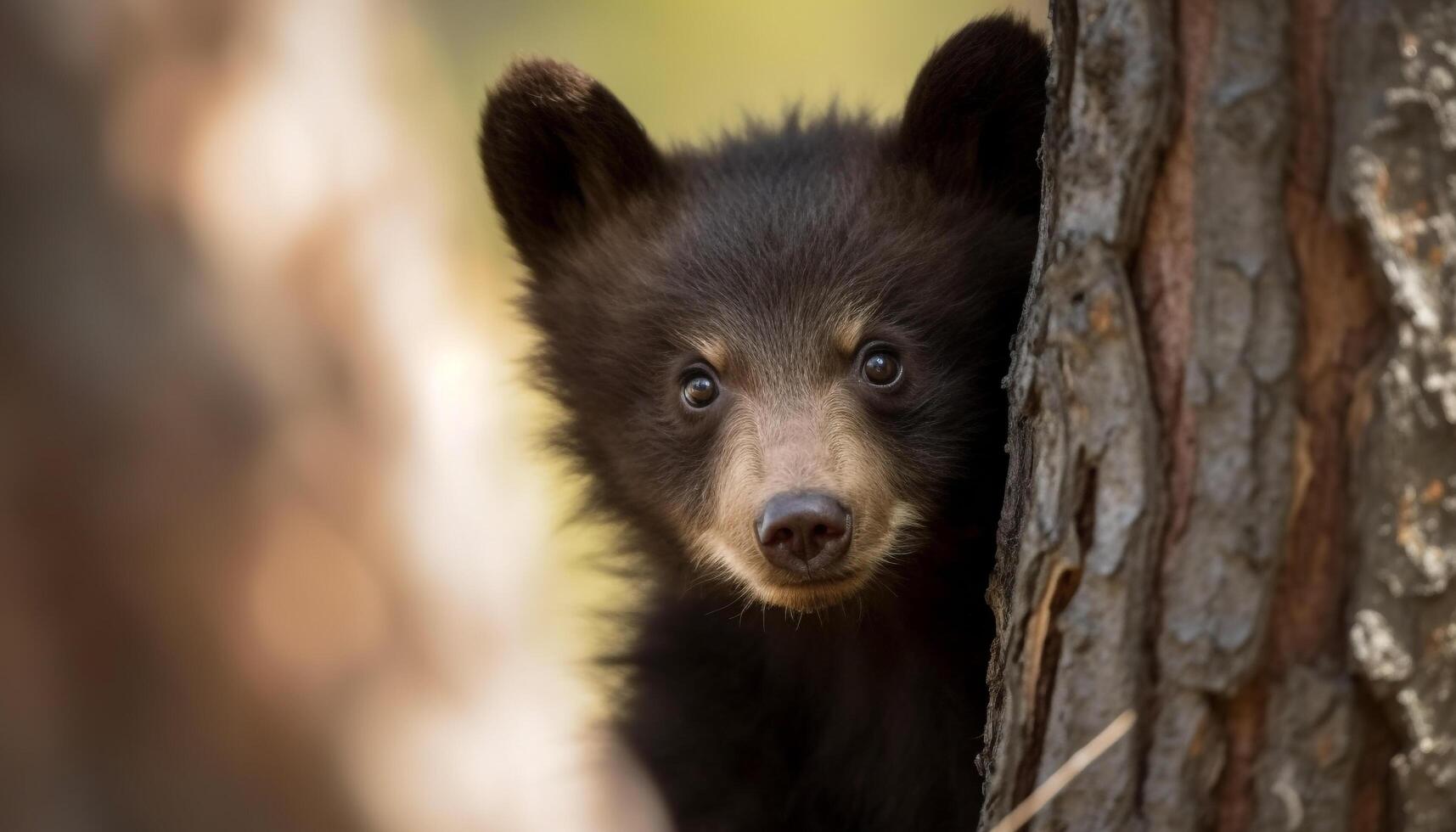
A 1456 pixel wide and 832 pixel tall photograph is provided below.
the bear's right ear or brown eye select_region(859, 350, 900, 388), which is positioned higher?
the bear's right ear

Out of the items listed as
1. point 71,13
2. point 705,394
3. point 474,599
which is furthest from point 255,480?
point 705,394

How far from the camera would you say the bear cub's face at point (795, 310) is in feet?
14.6

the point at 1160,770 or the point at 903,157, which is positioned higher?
the point at 903,157

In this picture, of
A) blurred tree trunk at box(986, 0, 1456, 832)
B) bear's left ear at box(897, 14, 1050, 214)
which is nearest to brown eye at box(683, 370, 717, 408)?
bear's left ear at box(897, 14, 1050, 214)

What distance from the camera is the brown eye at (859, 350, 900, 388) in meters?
4.63

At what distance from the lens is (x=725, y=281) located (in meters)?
4.79

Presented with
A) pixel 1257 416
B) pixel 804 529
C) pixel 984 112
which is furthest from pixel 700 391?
pixel 1257 416

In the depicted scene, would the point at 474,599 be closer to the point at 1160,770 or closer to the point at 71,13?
the point at 71,13

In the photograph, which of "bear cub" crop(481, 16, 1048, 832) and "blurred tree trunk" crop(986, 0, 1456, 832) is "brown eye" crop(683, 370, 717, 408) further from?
"blurred tree trunk" crop(986, 0, 1456, 832)

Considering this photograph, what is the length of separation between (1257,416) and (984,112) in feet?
7.52

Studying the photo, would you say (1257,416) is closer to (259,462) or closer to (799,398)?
(799,398)

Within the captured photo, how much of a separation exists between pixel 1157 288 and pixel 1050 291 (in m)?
0.27

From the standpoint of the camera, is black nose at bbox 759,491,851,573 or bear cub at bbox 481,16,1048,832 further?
bear cub at bbox 481,16,1048,832

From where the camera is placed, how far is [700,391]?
4766 mm
